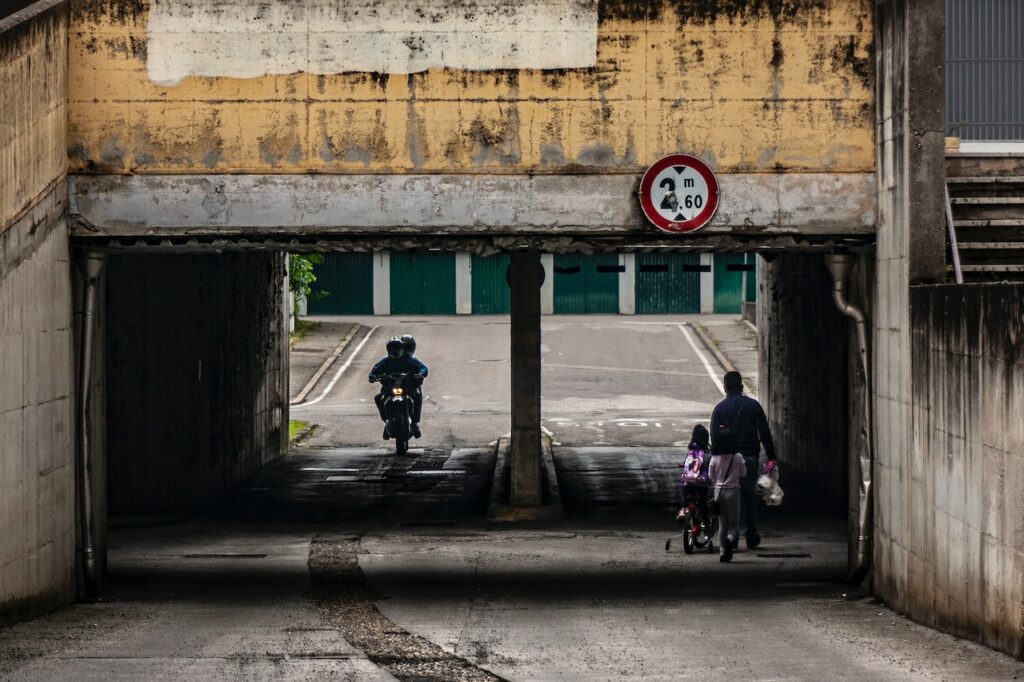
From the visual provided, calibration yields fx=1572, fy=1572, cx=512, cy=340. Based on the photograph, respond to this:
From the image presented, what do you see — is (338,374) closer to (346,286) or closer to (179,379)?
(346,286)

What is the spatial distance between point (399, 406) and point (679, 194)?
14790 millimetres

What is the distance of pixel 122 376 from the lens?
21.5 metres

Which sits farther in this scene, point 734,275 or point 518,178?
point 734,275

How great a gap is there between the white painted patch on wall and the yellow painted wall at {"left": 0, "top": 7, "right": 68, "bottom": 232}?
834mm

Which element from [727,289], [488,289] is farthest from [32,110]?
[727,289]

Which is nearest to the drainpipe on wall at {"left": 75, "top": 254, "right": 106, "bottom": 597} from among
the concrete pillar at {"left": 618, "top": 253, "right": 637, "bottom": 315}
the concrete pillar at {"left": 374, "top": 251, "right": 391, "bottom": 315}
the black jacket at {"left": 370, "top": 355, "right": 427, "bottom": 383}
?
the black jacket at {"left": 370, "top": 355, "right": 427, "bottom": 383}

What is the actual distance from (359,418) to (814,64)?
70.6 feet

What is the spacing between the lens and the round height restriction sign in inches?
561

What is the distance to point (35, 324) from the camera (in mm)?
13375

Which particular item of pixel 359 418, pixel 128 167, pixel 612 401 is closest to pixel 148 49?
pixel 128 167

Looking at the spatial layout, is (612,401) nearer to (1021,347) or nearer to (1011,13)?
(1011,13)

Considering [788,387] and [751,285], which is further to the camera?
[751,285]

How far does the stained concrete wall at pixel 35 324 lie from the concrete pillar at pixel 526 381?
876cm

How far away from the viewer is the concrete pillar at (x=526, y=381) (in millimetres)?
22109
